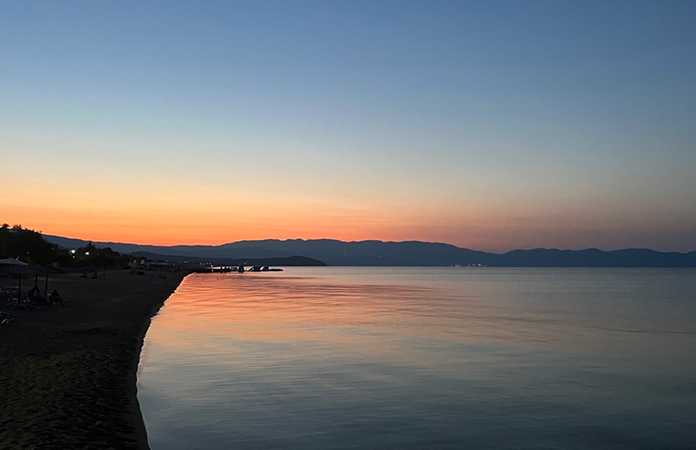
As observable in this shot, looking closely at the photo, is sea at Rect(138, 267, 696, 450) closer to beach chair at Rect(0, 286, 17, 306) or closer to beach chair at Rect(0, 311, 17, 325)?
beach chair at Rect(0, 311, 17, 325)

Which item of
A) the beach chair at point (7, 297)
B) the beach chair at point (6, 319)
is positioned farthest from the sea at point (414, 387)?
the beach chair at point (7, 297)

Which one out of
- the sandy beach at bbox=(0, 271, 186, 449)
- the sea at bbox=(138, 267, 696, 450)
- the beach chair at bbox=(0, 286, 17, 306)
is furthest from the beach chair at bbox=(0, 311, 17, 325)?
the beach chair at bbox=(0, 286, 17, 306)

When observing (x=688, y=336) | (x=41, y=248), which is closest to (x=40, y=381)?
(x=688, y=336)

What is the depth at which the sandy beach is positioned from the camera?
1038 cm

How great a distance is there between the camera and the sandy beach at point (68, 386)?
1038 cm

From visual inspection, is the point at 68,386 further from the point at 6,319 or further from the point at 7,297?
the point at 7,297

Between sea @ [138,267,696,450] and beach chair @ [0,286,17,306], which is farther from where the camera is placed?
beach chair @ [0,286,17,306]

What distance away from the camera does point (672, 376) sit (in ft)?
69.4

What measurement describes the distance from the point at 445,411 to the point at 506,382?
4.69m

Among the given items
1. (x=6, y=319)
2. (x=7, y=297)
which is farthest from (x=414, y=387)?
Answer: (x=7, y=297)

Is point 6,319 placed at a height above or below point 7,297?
below

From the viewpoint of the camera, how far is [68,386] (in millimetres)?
14000

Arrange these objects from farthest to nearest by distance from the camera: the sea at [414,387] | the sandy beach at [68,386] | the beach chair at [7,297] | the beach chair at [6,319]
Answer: the beach chair at [7,297], the beach chair at [6,319], the sea at [414,387], the sandy beach at [68,386]

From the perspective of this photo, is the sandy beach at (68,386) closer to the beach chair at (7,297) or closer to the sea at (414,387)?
the sea at (414,387)
